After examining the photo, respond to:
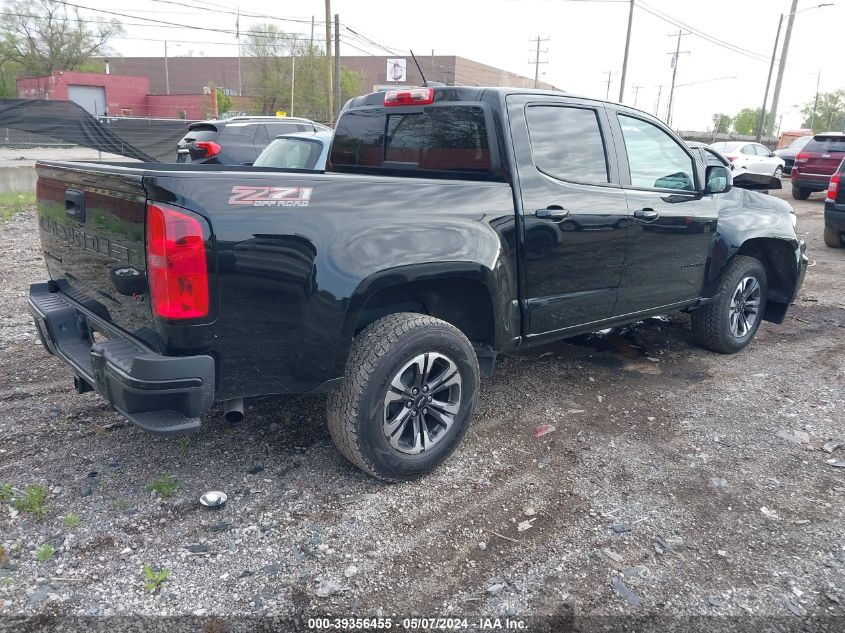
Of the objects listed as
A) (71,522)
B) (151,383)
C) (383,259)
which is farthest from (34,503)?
(383,259)

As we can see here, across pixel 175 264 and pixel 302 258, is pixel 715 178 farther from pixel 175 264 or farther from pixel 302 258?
pixel 175 264

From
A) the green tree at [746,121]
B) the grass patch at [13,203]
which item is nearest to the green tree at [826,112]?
the green tree at [746,121]

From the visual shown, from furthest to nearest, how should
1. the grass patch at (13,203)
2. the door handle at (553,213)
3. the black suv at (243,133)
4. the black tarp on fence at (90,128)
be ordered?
the black tarp on fence at (90,128) < the black suv at (243,133) < the grass patch at (13,203) < the door handle at (553,213)

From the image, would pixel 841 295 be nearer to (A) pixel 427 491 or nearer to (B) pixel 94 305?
(A) pixel 427 491

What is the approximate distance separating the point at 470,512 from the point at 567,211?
1813 millimetres

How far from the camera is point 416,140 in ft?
13.7

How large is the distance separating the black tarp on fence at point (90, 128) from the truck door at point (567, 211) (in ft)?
48.9

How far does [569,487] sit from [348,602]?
1392mm

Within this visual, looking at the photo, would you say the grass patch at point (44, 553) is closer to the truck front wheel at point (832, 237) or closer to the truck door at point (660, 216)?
the truck door at point (660, 216)

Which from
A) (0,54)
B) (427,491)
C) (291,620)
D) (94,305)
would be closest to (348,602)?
(291,620)

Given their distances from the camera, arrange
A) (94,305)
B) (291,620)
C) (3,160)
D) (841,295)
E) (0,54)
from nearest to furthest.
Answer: (291,620) → (94,305) → (841,295) → (3,160) → (0,54)

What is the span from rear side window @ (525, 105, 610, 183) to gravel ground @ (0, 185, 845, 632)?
156 centimetres

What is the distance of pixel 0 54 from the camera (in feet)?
172

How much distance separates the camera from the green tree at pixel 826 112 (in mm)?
79000
